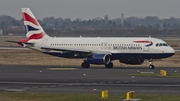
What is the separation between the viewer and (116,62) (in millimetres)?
83250

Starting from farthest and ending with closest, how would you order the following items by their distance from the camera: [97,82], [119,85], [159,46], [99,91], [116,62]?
[116,62]
[159,46]
[97,82]
[119,85]
[99,91]

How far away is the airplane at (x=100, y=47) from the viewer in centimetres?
6931

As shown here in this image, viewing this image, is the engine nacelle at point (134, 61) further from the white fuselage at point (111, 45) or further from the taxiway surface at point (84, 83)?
the taxiway surface at point (84, 83)

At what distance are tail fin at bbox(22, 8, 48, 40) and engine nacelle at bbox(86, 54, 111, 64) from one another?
29.5ft

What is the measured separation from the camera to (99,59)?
69188 mm

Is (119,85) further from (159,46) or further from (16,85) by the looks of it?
(159,46)

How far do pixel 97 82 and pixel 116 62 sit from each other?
3439 cm

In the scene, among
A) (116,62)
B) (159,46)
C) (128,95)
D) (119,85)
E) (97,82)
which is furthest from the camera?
(116,62)

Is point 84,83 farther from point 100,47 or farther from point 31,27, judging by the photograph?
point 31,27

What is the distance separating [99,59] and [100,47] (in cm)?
273

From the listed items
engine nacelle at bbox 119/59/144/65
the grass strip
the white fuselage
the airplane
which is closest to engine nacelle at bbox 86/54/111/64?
the airplane

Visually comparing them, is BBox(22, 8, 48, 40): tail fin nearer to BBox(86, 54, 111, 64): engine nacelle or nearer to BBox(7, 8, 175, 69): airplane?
BBox(7, 8, 175, 69): airplane

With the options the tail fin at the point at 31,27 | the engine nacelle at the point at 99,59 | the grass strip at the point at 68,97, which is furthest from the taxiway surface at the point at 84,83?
the tail fin at the point at 31,27

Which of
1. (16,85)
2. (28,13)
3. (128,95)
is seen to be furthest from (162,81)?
(28,13)
